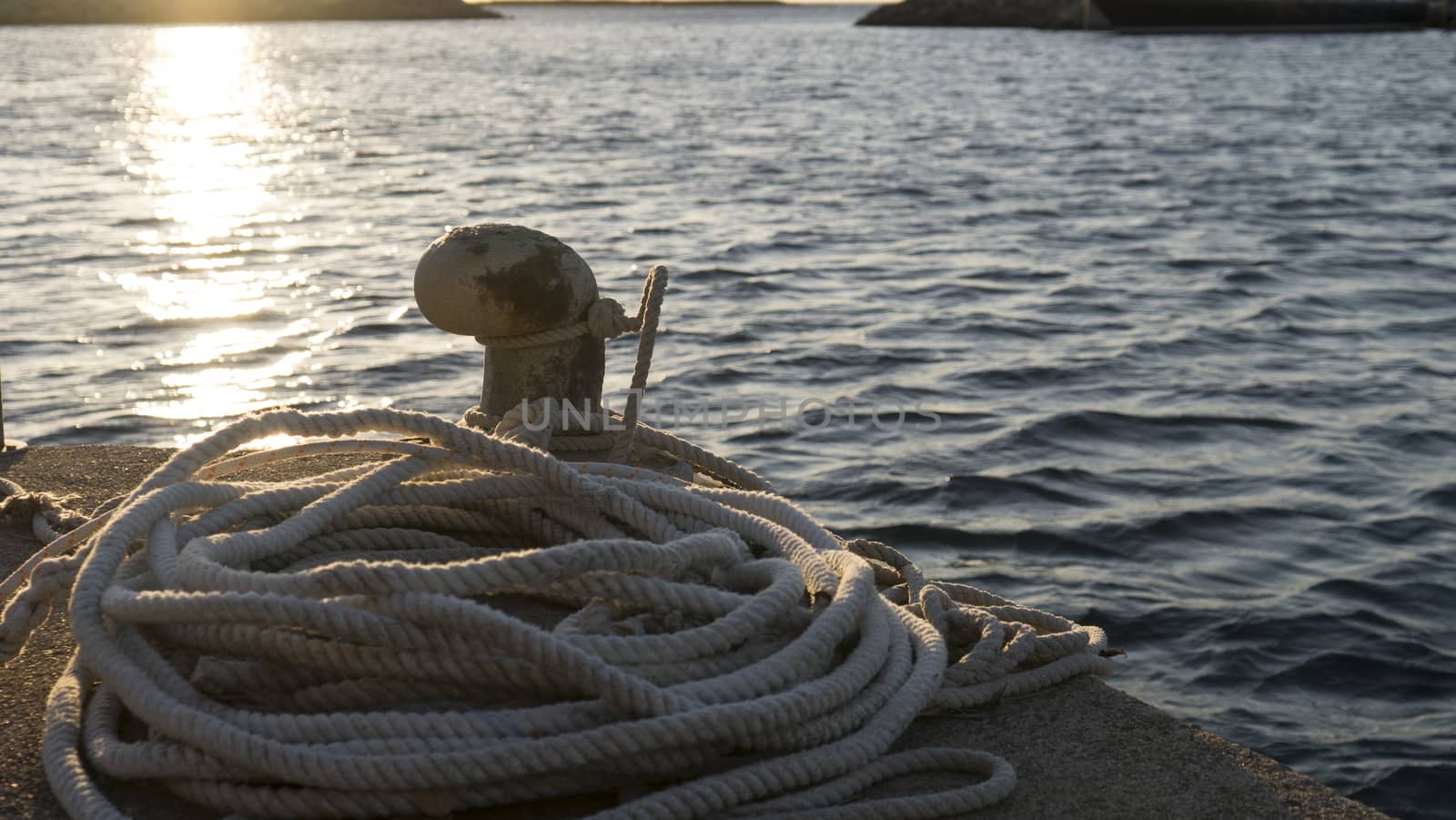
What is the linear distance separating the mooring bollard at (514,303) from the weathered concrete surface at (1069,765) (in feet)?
4.13

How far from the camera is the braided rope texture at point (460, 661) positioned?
6.89 feet

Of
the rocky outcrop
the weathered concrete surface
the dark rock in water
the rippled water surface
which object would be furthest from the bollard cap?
the rocky outcrop

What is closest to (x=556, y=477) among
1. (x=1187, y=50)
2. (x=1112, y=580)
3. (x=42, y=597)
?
(x=42, y=597)

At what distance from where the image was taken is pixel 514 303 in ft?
12.0

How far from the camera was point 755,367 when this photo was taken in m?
8.59

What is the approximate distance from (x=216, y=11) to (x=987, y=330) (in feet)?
410

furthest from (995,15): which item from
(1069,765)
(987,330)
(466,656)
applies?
(466,656)

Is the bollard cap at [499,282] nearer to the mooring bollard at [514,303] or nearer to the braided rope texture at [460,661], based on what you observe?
the mooring bollard at [514,303]

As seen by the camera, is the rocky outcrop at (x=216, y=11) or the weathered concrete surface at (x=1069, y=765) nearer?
the weathered concrete surface at (x=1069, y=765)

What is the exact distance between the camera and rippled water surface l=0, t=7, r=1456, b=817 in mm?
5508

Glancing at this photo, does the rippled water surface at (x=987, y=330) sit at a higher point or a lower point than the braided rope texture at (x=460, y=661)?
lower

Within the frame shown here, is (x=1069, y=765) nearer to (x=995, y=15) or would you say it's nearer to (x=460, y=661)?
(x=460, y=661)

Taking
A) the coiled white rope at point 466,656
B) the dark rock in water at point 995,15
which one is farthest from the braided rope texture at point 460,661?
the dark rock in water at point 995,15

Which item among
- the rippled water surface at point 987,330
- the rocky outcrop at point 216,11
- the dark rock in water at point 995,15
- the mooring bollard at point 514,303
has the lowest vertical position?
the rippled water surface at point 987,330
